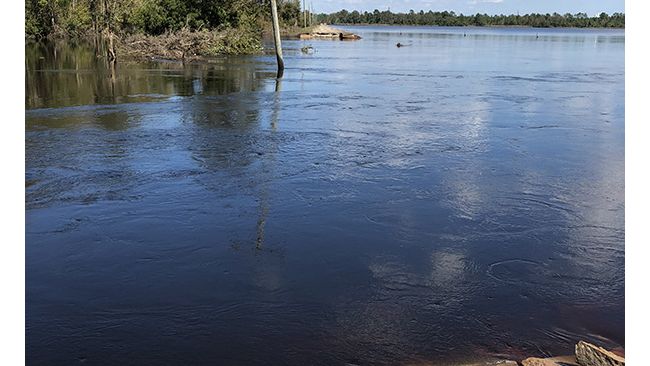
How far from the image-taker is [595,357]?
4.16 metres

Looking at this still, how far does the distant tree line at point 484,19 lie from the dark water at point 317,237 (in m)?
156

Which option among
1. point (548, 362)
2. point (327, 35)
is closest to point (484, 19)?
point (327, 35)

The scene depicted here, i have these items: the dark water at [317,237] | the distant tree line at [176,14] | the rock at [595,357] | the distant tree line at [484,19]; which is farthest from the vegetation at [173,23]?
the distant tree line at [484,19]

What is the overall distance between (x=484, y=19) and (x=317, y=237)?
180272mm

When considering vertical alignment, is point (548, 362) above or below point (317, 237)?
below

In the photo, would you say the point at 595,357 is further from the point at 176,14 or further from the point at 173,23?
the point at 176,14

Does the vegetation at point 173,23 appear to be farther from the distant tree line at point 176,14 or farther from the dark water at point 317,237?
the dark water at point 317,237

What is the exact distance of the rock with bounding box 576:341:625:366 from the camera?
4.03 meters

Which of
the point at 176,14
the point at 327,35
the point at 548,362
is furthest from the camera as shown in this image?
the point at 327,35

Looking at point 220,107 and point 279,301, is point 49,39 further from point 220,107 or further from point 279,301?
point 279,301

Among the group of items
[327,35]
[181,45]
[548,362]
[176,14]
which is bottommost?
[548,362]

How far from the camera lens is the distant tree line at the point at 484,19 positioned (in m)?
156

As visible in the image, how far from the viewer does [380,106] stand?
1638cm

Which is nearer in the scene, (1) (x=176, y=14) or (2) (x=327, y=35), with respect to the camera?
(1) (x=176, y=14)
